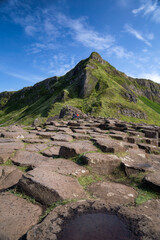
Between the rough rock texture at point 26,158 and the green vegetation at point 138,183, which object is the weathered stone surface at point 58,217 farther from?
the rough rock texture at point 26,158

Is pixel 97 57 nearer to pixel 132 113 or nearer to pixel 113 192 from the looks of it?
pixel 132 113

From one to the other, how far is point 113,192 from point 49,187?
0.92 metres

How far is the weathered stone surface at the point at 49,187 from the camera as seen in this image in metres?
1.85

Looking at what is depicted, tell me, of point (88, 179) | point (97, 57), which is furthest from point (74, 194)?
point (97, 57)

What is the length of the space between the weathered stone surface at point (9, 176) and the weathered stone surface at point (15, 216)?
432mm

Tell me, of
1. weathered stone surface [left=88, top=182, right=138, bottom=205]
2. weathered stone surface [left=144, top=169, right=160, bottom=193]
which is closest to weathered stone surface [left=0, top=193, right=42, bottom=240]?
weathered stone surface [left=88, top=182, right=138, bottom=205]

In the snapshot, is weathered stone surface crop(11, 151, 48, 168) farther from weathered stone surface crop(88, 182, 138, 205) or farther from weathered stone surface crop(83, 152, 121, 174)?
weathered stone surface crop(88, 182, 138, 205)

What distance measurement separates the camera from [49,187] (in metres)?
1.91

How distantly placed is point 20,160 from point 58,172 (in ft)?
3.67

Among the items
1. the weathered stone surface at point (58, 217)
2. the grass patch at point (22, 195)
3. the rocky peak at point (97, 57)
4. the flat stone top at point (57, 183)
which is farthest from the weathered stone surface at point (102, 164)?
the rocky peak at point (97, 57)

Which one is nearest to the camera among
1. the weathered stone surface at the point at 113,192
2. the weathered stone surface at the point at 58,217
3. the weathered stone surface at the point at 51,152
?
the weathered stone surface at the point at 58,217

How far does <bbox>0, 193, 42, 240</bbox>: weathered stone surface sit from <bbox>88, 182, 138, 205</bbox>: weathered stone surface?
830mm

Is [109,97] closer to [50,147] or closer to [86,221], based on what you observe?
[50,147]

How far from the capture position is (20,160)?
3.16 m
